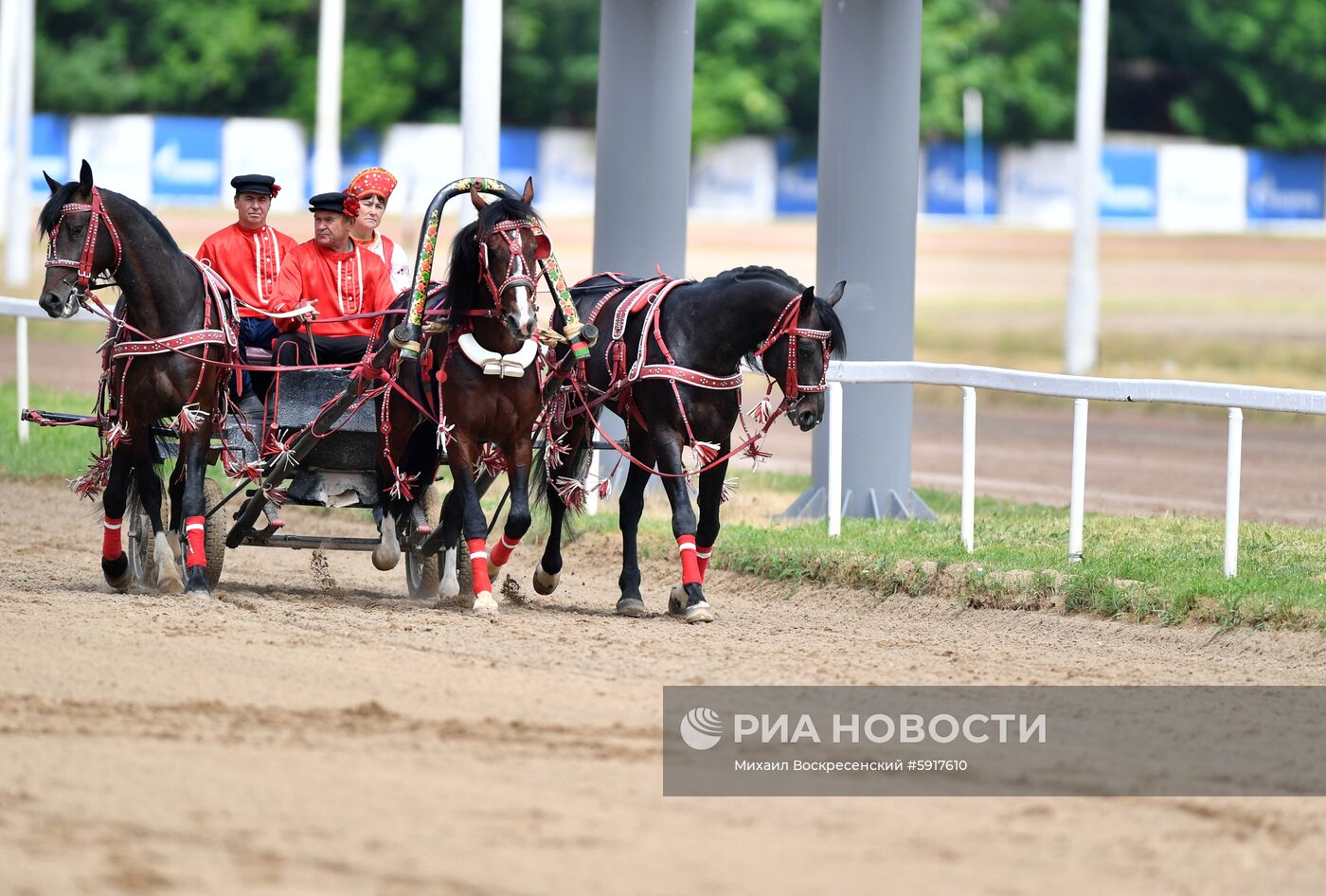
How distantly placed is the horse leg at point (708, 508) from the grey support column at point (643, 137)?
323 cm

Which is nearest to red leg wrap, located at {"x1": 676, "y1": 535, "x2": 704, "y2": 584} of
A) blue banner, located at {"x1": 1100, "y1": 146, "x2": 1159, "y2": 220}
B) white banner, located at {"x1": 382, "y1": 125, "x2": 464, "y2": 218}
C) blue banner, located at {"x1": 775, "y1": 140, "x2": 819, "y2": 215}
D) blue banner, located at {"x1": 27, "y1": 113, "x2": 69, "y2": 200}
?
white banner, located at {"x1": 382, "y1": 125, "x2": 464, "y2": 218}

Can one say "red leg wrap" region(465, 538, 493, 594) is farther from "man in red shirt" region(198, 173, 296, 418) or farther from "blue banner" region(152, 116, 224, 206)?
"blue banner" region(152, 116, 224, 206)

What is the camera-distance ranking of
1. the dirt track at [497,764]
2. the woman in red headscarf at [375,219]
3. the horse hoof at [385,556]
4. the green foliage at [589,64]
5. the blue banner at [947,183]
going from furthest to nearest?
the blue banner at [947,183] → the green foliage at [589,64] → the woman in red headscarf at [375,219] → the horse hoof at [385,556] → the dirt track at [497,764]

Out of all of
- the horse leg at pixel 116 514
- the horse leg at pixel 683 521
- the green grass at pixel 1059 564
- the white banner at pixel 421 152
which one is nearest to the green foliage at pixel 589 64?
the white banner at pixel 421 152

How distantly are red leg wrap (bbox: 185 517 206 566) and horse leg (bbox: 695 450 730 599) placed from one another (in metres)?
2.19

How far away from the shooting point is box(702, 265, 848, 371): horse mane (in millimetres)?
8695

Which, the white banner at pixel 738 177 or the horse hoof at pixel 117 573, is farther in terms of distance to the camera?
the white banner at pixel 738 177

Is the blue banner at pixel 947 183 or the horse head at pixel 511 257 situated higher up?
the blue banner at pixel 947 183

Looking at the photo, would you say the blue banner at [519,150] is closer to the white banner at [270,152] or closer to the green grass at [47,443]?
the white banner at [270,152]

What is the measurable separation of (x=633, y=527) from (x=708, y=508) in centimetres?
43

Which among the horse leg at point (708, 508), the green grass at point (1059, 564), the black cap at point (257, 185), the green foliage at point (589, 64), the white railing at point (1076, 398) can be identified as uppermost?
the green foliage at point (589, 64)

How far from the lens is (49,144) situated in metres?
46.6

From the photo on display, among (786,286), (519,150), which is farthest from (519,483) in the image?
(519,150)

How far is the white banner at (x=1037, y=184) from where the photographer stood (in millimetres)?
49500
